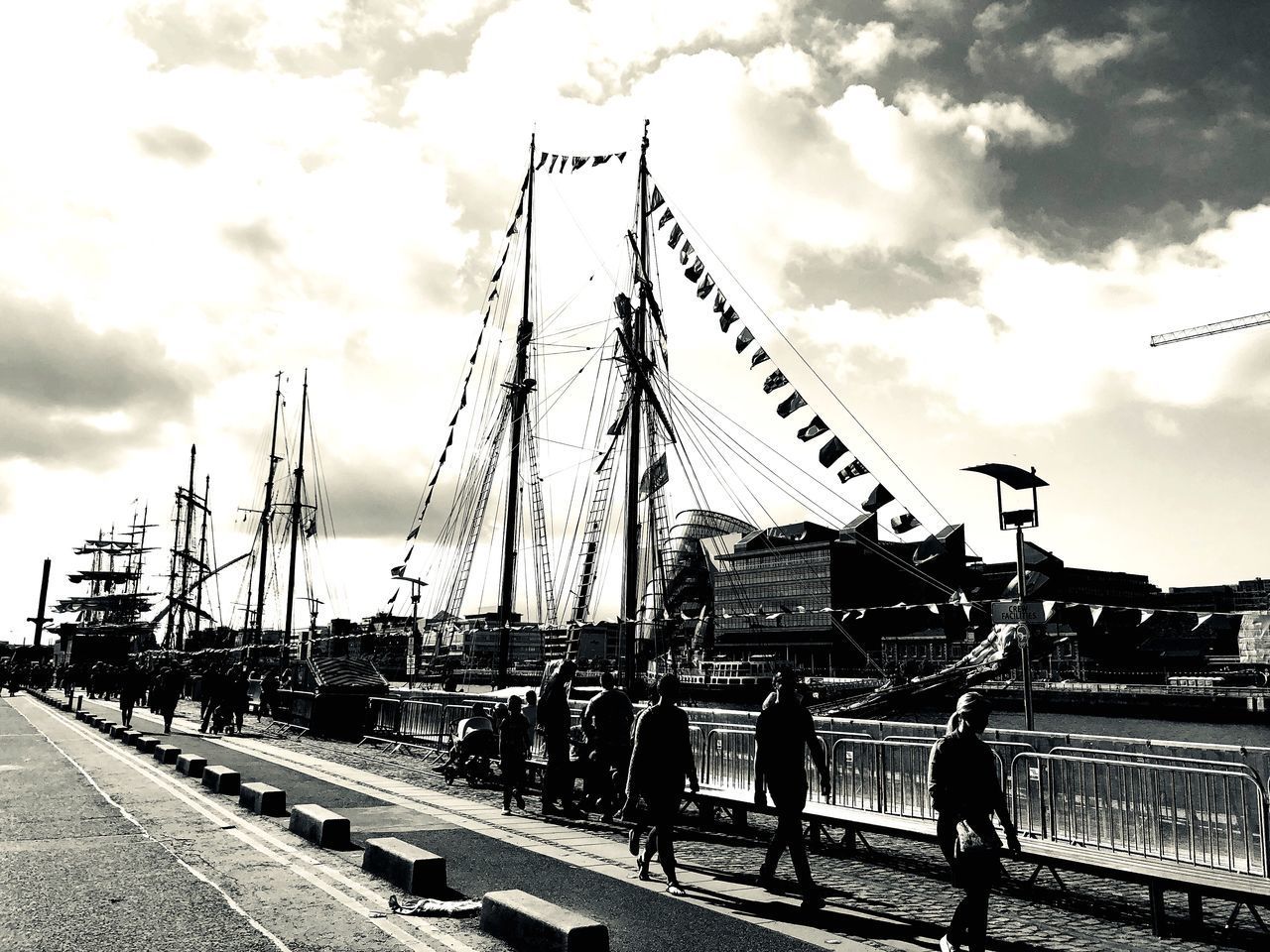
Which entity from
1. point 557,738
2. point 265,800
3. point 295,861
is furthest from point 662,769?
point 265,800

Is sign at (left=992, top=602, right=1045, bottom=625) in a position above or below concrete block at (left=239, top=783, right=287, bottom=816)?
above

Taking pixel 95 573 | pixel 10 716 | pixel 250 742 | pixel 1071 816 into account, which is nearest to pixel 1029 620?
pixel 1071 816

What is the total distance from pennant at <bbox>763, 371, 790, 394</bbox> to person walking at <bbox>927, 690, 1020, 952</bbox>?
18338 mm

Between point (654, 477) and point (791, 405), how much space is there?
7.42 m

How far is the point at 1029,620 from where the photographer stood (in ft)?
54.2

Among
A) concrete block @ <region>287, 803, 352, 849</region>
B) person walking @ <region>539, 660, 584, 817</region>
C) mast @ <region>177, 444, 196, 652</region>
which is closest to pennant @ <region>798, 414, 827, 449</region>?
person walking @ <region>539, 660, 584, 817</region>

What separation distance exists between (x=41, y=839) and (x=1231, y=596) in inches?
7772

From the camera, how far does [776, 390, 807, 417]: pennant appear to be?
23616 millimetres

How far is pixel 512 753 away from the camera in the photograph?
43.0 feet

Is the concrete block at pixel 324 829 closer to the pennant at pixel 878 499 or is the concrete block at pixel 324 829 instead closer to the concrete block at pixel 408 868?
the concrete block at pixel 408 868

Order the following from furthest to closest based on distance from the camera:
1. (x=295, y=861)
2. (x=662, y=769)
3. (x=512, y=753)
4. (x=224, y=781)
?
(x=224, y=781), (x=512, y=753), (x=295, y=861), (x=662, y=769)

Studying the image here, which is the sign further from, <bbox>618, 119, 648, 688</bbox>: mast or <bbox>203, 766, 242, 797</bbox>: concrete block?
<bbox>203, 766, 242, 797</bbox>: concrete block

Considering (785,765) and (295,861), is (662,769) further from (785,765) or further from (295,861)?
(295,861)

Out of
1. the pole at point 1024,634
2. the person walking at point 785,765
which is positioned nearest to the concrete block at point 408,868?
the person walking at point 785,765
